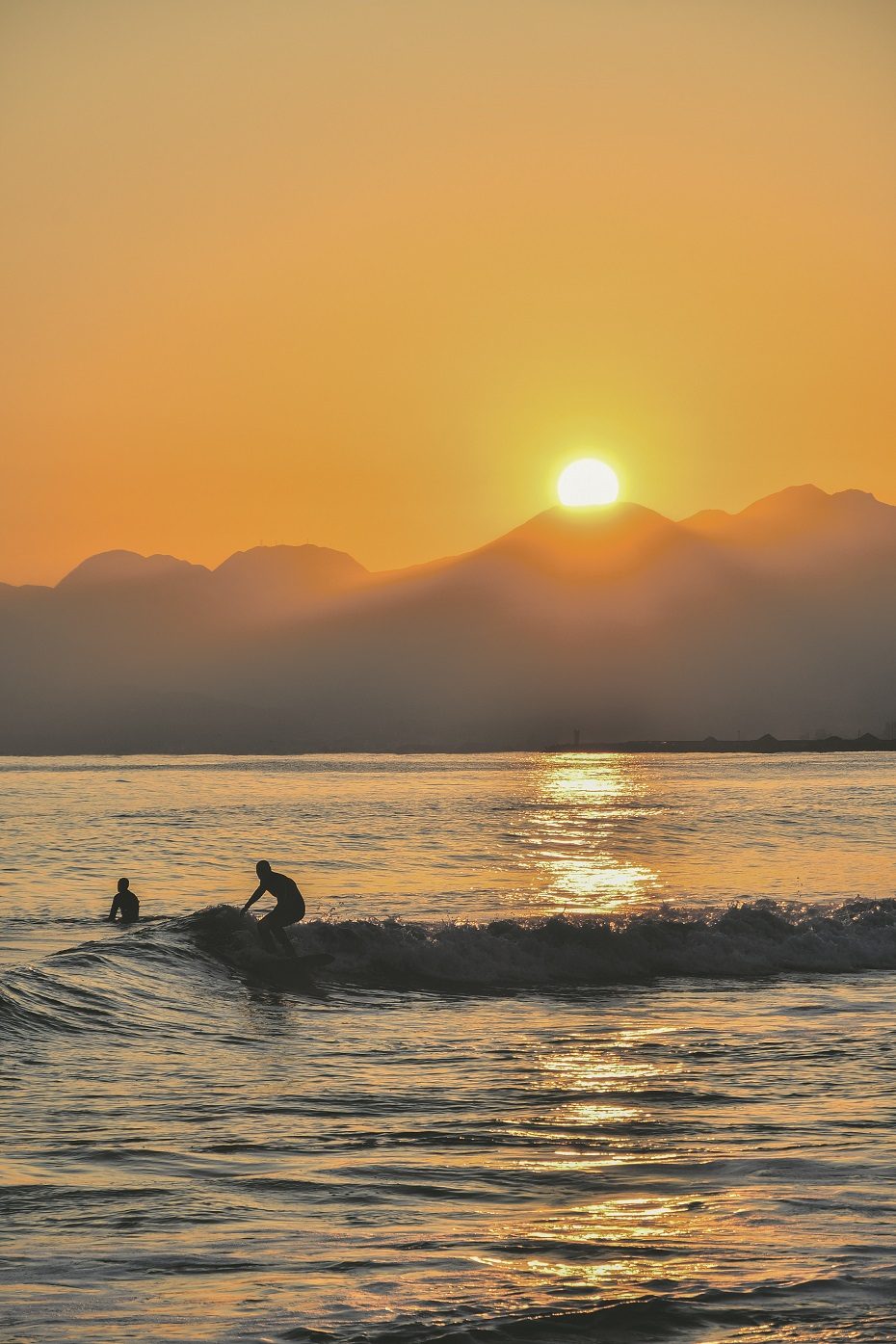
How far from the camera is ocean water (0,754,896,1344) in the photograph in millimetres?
8781

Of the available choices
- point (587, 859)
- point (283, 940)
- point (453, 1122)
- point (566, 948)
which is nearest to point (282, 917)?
point (283, 940)

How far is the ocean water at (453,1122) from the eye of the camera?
878 centimetres

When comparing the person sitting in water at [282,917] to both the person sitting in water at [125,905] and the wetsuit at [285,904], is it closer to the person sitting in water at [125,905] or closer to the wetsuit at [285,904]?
the wetsuit at [285,904]

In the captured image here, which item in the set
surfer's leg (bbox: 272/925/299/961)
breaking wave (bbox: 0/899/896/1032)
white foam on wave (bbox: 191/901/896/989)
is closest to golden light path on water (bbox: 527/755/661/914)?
white foam on wave (bbox: 191/901/896/989)

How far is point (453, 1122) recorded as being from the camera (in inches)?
530

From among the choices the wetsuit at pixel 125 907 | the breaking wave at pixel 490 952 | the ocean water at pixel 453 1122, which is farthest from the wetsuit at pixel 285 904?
the wetsuit at pixel 125 907

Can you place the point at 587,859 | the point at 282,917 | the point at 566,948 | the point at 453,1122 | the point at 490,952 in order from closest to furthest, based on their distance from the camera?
the point at 453,1122 < the point at 282,917 < the point at 490,952 < the point at 566,948 < the point at 587,859

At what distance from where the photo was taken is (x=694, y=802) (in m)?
101

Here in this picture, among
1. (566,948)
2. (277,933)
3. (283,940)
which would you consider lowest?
(566,948)

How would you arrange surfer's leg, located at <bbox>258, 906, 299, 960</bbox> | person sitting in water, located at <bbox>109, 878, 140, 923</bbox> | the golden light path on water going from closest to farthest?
surfer's leg, located at <bbox>258, 906, 299, 960</bbox> → person sitting in water, located at <bbox>109, 878, 140, 923</bbox> → the golden light path on water

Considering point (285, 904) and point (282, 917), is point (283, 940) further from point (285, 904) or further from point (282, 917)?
point (285, 904)

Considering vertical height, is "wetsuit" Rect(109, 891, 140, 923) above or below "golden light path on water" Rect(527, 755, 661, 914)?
above

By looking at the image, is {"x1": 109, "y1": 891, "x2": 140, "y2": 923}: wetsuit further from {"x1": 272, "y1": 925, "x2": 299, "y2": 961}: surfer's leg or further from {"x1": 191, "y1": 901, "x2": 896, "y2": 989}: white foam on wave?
{"x1": 272, "y1": 925, "x2": 299, "y2": 961}: surfer's leg

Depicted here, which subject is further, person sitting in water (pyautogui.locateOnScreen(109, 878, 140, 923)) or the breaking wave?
person sitting in water (pyautogui.locateOnScreen(109, 878, 140, 923))
